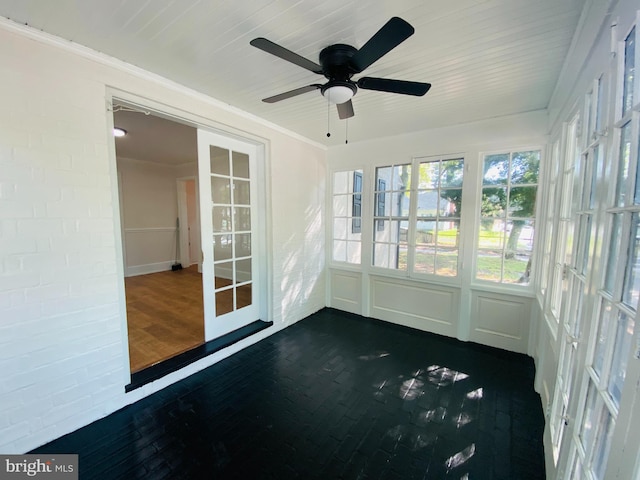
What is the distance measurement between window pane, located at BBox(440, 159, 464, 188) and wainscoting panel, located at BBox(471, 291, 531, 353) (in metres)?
1.34

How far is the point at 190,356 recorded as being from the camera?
2.49m

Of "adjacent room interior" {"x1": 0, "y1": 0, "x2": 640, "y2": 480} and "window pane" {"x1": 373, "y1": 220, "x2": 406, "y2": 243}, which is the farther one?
"window pane" {"x1": 373, "y1": 220, "x2": 406, "y2": 243}

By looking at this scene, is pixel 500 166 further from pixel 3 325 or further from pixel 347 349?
pixel 3 325

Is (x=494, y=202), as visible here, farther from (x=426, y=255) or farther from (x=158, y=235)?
(x=158, y=235)

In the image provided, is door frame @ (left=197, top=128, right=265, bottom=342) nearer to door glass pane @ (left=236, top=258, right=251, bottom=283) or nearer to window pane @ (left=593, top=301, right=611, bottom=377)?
door glass pane @ (left=236, top=258, right=251, bottom=283)

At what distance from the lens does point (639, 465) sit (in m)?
0.64

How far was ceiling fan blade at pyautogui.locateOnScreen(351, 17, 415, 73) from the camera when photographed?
1.12 meters

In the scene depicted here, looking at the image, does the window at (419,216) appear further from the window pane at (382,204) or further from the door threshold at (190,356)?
the door threshold at (190,356)

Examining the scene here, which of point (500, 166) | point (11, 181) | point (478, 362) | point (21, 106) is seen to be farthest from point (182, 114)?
point (478, 362)

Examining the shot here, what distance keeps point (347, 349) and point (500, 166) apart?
268 cm

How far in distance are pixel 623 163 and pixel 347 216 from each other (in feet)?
10.3

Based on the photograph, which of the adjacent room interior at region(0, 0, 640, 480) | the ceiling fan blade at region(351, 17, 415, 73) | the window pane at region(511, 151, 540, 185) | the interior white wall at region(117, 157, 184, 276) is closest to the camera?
the ceiling fan blade at region(351, 17, 415, 73)

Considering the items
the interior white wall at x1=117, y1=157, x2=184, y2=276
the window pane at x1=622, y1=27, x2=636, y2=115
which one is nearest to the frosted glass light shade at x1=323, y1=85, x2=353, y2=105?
the window pane at x1=622, y1=27, x2=636, y2=115

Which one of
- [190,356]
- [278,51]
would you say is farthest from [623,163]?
[190,356]
